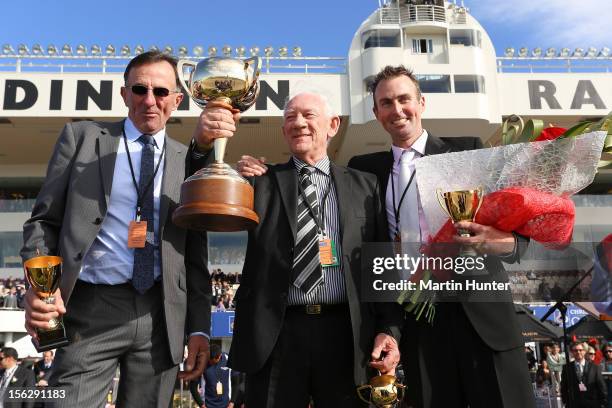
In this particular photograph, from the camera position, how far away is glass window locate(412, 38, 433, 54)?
22.1 metres

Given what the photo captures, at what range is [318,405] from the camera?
2.07 metres

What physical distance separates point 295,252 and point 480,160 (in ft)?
2.62

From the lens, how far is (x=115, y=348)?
2020 millimetres

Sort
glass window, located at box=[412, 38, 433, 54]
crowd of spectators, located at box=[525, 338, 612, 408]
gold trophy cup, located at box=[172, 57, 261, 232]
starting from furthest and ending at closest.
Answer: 1. glass window, located at box=[412, 38, 433, 54]
2. crowd of spectators, located at box=[525, 338, 612, 408]
3. gold trophy cup, located at box=[172, 57, 261, 232]

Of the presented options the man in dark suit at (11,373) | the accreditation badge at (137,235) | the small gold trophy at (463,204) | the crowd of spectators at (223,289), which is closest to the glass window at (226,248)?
the crowd of spectators at (223,289)

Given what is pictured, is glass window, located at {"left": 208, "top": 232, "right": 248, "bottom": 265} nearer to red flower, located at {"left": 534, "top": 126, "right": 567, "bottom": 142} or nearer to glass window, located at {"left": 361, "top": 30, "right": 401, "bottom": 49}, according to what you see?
glass window, located at {"left": 361, "top": 30, "right": 401, "bottom": 49}

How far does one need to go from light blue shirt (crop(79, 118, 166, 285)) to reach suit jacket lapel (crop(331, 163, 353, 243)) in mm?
752

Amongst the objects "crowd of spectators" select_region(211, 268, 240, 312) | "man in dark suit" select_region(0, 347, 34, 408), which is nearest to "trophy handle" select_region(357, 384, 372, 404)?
"man in dark suit" select_region(0, 347, 34, 408)

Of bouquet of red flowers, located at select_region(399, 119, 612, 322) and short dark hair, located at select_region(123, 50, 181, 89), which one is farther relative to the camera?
short dark hair, located at select_region(123, 50, 181, 89)

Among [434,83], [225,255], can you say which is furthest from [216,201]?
[434,83]

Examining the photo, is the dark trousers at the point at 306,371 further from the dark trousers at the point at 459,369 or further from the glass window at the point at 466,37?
the glass window at the point at 466,37

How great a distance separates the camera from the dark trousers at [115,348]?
1.96 m

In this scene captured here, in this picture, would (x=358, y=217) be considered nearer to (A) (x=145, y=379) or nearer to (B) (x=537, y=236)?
(B) (x=537, y=236)

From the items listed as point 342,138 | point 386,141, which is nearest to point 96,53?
point 342,138
